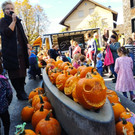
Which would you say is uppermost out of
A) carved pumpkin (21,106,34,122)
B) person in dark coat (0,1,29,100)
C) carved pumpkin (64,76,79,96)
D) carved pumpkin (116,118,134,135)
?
person in dark coat (0,1,29,100)

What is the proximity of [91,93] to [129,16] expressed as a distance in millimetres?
20997

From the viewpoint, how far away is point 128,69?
448 cm

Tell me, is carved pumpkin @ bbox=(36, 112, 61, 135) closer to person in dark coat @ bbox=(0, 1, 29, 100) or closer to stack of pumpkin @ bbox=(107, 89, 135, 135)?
stack of pumpkin @ bbox=(107, 89, 135, 135)

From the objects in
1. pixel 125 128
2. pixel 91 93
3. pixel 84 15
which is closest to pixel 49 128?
pixel 91 93

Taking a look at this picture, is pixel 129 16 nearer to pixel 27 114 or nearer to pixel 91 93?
pixel 27 114

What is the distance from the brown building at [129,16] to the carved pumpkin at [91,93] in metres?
20.1

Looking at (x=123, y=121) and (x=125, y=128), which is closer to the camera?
(x=125, y=128)

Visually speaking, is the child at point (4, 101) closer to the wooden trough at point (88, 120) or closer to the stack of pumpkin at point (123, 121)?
the wooden trough at point (88, 120)

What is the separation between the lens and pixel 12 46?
336cm

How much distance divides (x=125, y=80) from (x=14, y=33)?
9.98ft

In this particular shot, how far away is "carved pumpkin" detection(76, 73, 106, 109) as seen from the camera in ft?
4.91

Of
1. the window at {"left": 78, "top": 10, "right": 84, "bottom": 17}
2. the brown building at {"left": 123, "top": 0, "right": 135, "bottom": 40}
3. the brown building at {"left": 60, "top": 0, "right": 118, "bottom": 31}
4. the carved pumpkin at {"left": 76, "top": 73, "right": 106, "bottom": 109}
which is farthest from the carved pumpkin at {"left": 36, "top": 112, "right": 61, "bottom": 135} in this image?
the window at {"left": 78, "top": 10, "right": 84, "bottom": 17}

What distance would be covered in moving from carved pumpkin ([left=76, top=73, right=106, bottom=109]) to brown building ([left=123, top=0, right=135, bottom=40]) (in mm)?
20132

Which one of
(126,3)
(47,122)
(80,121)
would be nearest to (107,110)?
(80,121)
